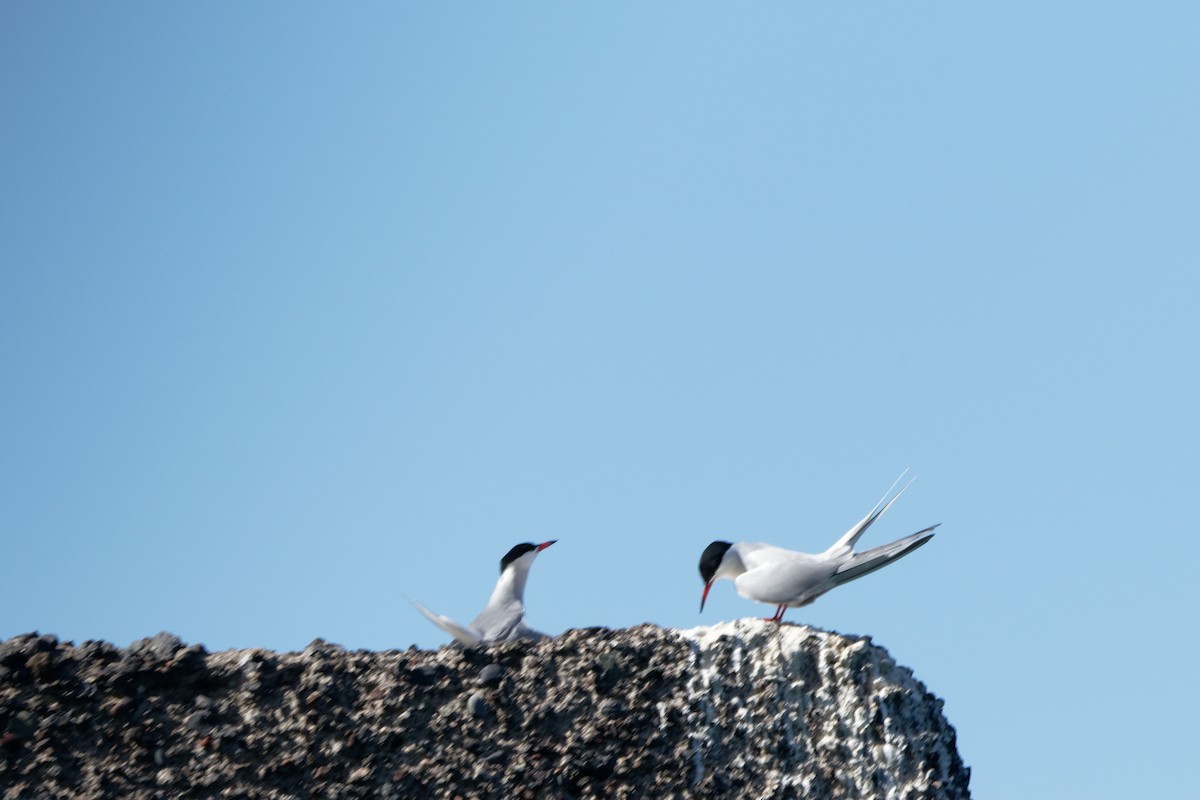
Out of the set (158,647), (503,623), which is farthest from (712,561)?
(158,647)

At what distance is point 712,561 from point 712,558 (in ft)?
0.06

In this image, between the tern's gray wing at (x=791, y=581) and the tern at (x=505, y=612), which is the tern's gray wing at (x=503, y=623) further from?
the tern's gray wing at (x=791, y=581)

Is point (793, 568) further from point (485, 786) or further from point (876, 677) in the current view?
point (485, 786)

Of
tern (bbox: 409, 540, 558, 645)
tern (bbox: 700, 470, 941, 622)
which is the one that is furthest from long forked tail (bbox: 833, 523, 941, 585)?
tern (bbox: 409, 540, 558, 645)

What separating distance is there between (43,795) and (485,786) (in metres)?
2.00

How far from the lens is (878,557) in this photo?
9.14 meters

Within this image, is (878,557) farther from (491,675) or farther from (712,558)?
(491,675)

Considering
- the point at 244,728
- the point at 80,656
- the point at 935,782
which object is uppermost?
the point at 80,656

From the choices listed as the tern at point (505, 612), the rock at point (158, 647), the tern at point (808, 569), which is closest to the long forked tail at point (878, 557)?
the tern at point (808, 569)

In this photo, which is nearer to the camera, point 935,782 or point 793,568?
point 935,782

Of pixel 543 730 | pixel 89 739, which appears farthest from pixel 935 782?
pixel 89 739

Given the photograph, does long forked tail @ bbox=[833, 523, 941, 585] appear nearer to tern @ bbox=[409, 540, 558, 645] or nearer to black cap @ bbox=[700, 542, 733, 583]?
black cap @ bbox=[700, 542, 733, 583]

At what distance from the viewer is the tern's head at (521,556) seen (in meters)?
10.6

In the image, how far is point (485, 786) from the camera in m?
7.92
